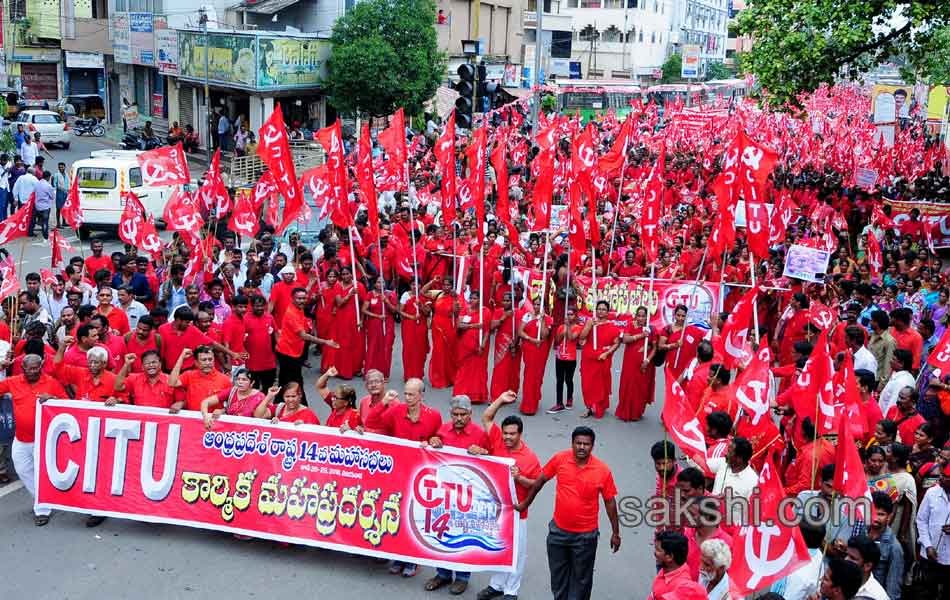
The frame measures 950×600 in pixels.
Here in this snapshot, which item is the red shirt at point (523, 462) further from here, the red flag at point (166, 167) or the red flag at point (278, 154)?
the red flag at point (166, 167)

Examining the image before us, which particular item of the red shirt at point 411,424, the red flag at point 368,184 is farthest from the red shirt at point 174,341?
the red shirt at point 411,424

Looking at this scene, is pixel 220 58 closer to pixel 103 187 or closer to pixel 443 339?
pixel 103 187

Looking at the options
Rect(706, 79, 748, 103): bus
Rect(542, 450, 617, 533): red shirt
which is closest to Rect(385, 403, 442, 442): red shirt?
Rect(542, 450, 617, 533): red shirt

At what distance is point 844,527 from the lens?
21.0 feet

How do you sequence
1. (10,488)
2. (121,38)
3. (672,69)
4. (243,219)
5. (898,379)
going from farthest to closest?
1. (672,69)
2. (121,38)
3. (243,219)
4. (898,379)
5. (10,488)

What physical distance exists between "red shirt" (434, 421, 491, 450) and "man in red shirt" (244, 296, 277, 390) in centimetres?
411

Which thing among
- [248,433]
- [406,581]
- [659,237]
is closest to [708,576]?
[406,581]

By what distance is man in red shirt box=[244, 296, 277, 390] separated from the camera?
11.0 m

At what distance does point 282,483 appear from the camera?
7.66 metres

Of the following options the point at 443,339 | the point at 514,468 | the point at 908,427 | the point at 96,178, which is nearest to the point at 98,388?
the point at 514,468

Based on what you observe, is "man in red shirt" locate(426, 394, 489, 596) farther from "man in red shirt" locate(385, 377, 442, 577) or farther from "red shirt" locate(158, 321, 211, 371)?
"red shirt" locate(158, 321, 211, 371)

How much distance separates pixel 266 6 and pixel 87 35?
10.3 meters

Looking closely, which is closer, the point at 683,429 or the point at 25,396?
the point at 683,429

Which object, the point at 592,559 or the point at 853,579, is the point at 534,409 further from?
the point at 853,579
